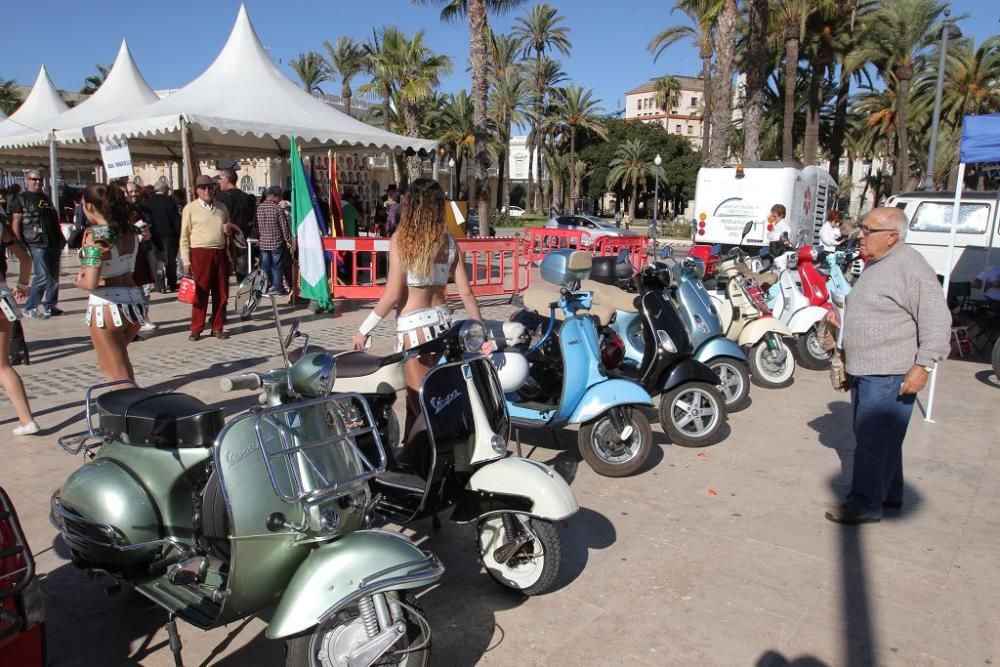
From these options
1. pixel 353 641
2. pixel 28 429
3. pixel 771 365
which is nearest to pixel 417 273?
pixel 353 641

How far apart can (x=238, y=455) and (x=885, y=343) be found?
3342 mm

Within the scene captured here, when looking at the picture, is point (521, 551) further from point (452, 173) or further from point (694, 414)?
point (452, 173)

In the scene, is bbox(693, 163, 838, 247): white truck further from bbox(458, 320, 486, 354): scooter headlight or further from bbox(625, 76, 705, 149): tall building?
bbox(625, 76, 705, 149): tall building

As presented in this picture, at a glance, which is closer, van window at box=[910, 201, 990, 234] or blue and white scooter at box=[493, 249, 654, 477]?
blue and white scooter at box=[493, 249, 654, 477]

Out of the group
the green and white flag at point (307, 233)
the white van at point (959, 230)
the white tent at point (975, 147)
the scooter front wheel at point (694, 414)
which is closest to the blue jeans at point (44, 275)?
the green and white flag at point (307, 233)

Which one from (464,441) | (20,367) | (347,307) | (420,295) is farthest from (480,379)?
(347,307)

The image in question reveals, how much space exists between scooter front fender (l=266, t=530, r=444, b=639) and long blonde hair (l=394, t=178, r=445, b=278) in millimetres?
2055

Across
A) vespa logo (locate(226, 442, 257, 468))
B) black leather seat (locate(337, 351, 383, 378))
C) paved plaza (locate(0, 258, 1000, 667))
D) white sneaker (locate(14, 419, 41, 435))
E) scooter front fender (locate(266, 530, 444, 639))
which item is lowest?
paved plaza (locate(0, 258, 1000, 667))

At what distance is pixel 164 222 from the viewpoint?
474 inches

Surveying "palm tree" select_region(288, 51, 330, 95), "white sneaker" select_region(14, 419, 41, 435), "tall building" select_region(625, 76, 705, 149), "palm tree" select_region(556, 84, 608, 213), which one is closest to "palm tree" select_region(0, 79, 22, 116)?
"palm tree" select_region(288, 51, 330, 95)

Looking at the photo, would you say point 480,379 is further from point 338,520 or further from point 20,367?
point 20,367

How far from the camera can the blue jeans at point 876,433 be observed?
411 cm

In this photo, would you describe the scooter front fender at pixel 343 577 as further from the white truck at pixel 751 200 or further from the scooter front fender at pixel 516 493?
the white truck at pixel 751 200

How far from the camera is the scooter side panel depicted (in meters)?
3.17
